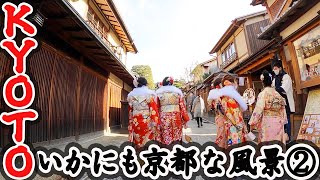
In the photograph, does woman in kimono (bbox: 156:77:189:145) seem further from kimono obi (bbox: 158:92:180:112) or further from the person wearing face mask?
the person wearing face mask

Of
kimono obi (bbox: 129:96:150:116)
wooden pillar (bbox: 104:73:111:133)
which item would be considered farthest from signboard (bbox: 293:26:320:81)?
wooden pillar (bbox: 104:73:111:133)

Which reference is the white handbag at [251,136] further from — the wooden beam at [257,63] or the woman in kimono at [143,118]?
the wooden beam at [257,63]

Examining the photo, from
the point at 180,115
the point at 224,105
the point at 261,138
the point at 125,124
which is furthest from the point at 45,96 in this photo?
the point at 125,124

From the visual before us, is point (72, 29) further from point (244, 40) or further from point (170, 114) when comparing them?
point (244, 40)

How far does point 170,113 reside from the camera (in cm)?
542

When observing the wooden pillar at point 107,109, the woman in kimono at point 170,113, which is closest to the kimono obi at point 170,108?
the woman in kimono at point 170,113

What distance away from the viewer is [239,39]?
728 inches

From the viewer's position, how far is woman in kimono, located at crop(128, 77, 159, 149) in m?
5.26

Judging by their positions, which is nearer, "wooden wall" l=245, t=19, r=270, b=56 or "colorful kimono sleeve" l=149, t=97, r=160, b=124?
"colorful kimono sleeve" l=149, t=97, r=160, b=124

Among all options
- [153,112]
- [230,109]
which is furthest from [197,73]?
[230,109]

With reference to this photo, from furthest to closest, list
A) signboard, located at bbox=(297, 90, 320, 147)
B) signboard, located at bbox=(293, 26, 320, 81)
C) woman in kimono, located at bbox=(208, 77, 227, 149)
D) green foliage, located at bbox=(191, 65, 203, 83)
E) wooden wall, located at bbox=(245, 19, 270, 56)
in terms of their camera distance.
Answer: green foliage, located at bbox=(191, 65, 203, 83) < wooden wall, located at bbox=(245, 19, 270, 56) < signboard, located at bbox=(293, 26, 320, 81) < signboard, located at bbox=(297, 90, 320, 147) < woman in kimono, located at bbox=(208, 77, 227, 149)

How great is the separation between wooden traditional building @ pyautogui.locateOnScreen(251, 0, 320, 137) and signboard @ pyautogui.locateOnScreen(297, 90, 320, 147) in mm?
395

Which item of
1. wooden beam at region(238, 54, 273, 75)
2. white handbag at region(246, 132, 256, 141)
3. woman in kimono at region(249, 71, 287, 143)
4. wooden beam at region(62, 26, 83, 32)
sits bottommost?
white handbag at region(246, 132, 256, 141)

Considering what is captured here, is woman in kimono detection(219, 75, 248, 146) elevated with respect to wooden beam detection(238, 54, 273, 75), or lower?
lower
